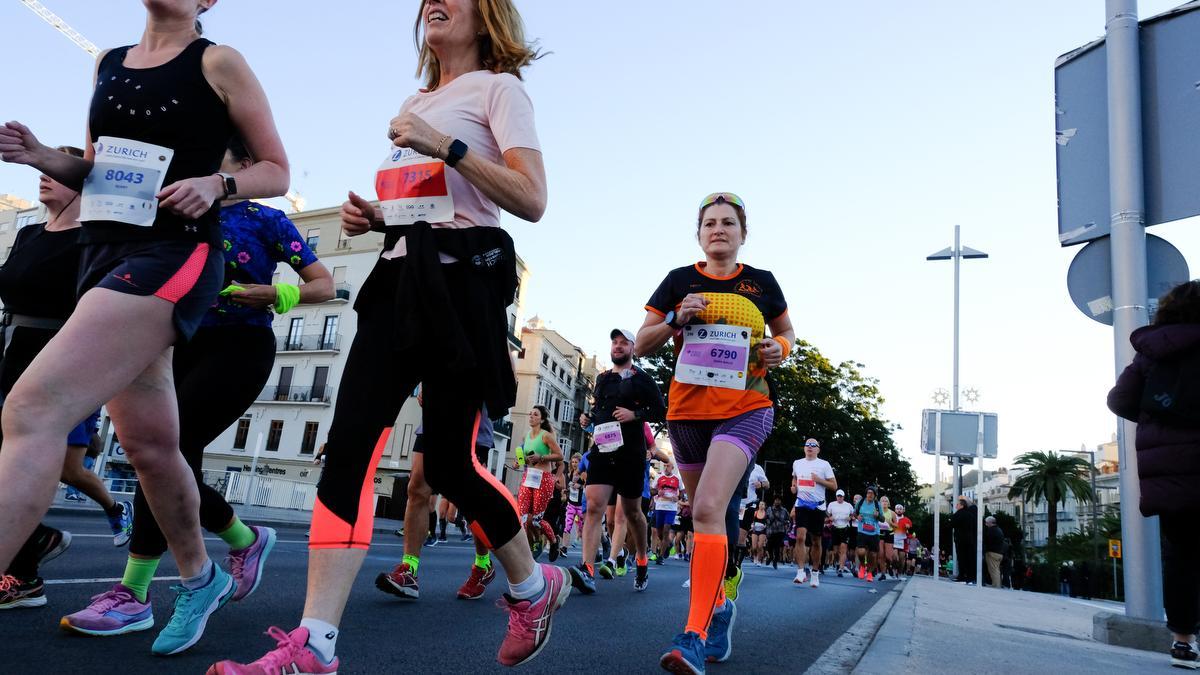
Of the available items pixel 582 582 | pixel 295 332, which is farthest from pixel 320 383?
pixel 582 582

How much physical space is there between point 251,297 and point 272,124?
35.5 inches

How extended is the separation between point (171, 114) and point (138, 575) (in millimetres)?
1785

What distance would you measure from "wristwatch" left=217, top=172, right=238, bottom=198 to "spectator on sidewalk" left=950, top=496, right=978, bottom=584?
22.9 meters

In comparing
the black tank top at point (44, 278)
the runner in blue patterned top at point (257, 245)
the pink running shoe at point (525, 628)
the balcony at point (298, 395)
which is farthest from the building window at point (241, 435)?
the pink running shoe at point (525, 628)

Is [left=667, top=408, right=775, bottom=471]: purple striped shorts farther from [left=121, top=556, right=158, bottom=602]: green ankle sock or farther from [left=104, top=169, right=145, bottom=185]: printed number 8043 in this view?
[left=104, top=169, right=145, bottom=185]: printed number 8043

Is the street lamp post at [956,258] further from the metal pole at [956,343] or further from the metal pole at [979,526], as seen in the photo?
the metal pole at [979,526]

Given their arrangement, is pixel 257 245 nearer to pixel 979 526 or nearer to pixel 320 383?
pixel 979 526

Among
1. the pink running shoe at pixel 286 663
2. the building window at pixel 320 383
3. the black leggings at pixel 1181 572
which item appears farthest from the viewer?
the building window at pixel 320 383

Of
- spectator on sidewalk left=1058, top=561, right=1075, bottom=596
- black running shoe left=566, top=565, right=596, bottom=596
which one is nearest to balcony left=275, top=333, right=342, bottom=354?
spectator on sidewalk left=1058, top=561, right=1075, bottom=596

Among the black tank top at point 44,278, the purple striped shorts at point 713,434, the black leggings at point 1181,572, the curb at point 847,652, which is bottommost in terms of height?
the curb at point 847,652

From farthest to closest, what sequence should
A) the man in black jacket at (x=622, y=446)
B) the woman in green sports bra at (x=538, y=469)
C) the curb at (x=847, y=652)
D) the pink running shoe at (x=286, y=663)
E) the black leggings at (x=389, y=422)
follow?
1. the woman in green sports bra at (x=538, y=469)
2. the man in black jacket at (x=622, y=446)
3. the curb at (x=847, y=652)
4. the black leggings at (x=389, y=422)
5. the pink running shoe at (x=286, y=663)

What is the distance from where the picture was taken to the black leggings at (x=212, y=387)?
136 inches

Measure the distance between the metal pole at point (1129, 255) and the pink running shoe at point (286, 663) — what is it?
16.9ft

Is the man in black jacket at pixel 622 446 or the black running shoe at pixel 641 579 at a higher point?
the man in black jacket at pixel 622 446
